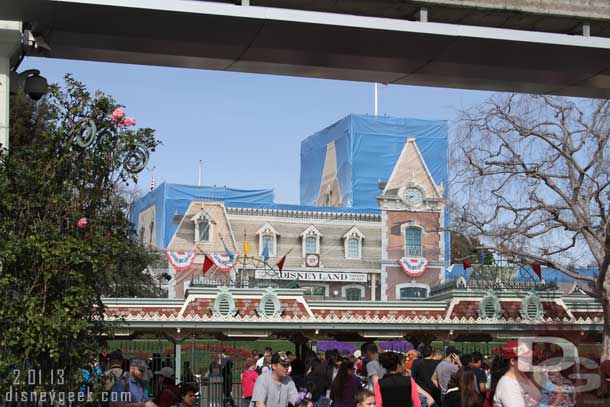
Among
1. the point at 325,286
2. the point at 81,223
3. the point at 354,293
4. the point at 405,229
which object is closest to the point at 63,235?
the point at 81,223

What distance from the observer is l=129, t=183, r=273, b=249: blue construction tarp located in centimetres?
5928

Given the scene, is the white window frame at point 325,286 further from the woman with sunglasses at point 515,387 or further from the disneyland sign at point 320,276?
the woman with sunglasses at point 515,387

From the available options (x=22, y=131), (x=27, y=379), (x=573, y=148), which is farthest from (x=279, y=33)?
(x=573, y=148)

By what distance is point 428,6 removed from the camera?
736cm

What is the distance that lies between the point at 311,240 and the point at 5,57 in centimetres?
5536

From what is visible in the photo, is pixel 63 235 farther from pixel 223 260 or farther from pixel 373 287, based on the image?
pixel 373 287

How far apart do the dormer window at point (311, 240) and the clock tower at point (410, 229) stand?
4.60 m

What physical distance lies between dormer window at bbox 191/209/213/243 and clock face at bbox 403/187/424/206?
549 inches

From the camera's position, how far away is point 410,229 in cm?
6322

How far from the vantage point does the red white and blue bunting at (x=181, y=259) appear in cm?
5716

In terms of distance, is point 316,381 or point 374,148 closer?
point 316,381

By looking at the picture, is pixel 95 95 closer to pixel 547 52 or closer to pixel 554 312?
pixel 547 52

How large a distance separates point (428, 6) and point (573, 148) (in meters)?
19.1

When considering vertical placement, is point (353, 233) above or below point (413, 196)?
below
